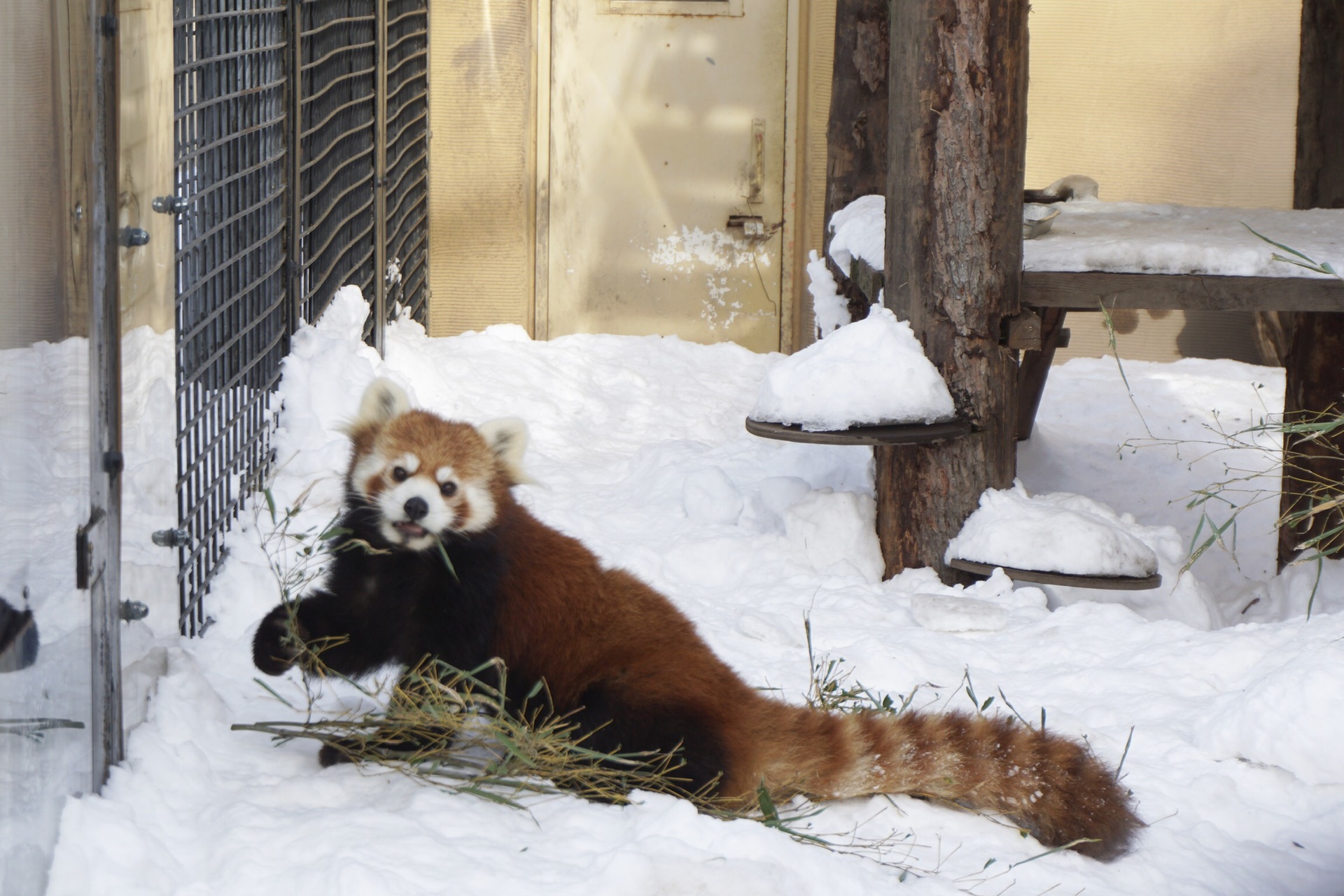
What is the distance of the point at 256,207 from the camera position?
384cm

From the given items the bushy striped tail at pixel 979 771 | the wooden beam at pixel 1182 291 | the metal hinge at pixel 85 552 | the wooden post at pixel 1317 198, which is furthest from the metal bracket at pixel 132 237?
the wooden post at pixel 1317 198

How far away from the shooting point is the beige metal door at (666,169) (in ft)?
24.8

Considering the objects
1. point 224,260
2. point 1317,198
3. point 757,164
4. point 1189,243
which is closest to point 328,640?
point 224,260

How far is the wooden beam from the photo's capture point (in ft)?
13.3

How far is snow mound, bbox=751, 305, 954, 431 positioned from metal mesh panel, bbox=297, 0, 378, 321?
1.79 meters

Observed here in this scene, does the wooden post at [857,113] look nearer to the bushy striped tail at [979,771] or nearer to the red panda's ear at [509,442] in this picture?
the red panda's ear at [509,442]

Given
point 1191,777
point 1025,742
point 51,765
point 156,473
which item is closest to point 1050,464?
point 1191,777

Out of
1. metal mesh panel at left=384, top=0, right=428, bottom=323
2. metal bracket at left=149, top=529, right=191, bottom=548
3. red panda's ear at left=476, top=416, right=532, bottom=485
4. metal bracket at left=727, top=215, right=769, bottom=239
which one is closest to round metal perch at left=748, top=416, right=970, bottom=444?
red panda's ear at left=476, top=416, right=532, bottom=485

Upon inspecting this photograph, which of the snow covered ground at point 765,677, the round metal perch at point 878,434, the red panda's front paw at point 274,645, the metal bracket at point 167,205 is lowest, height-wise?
the snow covered ground at point 765,677

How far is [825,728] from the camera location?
2.61 metres

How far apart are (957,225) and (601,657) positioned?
7.02 ft

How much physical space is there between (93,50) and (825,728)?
1778 millimetres

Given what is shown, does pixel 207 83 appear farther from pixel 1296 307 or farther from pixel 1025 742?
pixel 1296 307

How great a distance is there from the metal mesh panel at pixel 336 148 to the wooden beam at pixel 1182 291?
2556 mm
